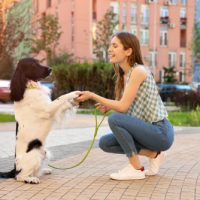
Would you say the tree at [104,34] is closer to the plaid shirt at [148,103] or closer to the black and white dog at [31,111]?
the plaid shirt at [148,103]

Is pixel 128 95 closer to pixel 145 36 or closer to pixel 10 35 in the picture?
pixel 10 35

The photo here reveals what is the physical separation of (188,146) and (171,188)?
4.65 m

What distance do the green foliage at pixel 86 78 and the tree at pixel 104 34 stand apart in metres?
25.1

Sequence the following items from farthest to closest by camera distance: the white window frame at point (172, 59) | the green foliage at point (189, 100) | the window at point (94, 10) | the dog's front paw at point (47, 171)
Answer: the white window frame at point (172, 59) → the window at point (94, 10) → the green foliage at point (189, 100) → the dog's front paw at point (47, 171)

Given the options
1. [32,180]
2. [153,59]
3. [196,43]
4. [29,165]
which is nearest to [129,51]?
[29,165]

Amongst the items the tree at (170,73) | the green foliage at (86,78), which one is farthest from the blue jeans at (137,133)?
the tree at (170,73)

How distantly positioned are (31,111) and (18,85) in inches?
13.5

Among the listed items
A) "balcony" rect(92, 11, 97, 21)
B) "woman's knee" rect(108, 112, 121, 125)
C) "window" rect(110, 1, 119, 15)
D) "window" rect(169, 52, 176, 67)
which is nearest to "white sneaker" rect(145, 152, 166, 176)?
"woman's knee" rect(108, 112, 121, 125)

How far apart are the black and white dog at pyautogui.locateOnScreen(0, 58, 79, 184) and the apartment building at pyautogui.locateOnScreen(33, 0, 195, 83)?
5798cm

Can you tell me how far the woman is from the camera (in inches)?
257

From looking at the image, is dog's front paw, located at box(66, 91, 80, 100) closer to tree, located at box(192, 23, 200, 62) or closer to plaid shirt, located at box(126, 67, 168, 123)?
plaid shirt, located at box(126, 67, 168, 123)

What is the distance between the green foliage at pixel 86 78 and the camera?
26.9 meters

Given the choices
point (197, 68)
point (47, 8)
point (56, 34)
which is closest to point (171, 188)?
point (56, 34)

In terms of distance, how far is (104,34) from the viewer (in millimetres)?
53781
